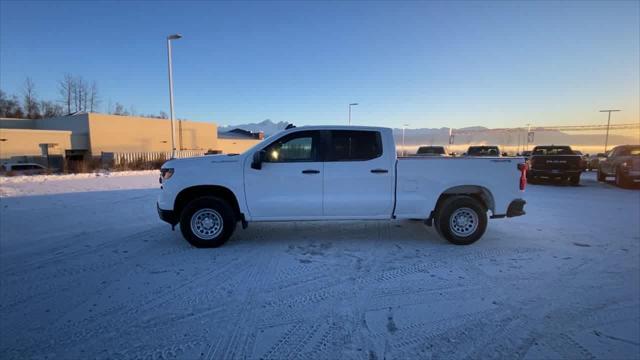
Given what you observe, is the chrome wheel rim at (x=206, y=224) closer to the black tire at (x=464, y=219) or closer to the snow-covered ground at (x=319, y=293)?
the snow-covered ground at (x=319, y=293)

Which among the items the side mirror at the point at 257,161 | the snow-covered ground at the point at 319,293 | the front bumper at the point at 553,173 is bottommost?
the snow-covered ground at the point at 319,293

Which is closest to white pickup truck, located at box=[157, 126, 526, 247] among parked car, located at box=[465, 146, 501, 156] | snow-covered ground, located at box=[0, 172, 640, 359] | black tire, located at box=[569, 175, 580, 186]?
snow-covered ground, located at box=[0, 172, 640, 359]

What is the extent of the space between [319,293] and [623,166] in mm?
15962

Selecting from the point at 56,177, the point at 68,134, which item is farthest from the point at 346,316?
the point at 68,134

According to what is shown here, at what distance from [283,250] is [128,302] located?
2276mm

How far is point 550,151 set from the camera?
16.3 metres

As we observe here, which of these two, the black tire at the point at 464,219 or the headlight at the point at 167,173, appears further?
the black tire at the point at 464,219

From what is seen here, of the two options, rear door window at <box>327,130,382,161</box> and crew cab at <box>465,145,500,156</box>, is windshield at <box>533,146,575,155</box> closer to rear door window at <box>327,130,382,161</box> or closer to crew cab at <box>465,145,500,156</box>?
crew cab at <box>465,145,500,156</box>

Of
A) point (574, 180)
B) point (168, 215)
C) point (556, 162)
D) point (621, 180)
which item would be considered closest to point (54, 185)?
point (168, 215)

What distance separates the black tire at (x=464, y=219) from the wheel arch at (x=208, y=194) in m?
3.48

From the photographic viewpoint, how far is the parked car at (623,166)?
12.6 metres

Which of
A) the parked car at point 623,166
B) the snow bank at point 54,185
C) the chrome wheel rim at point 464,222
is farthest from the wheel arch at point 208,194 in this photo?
the parked car at point 623,166

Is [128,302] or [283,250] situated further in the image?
[283,250]

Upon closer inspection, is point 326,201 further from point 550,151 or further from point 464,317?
point 550,151
